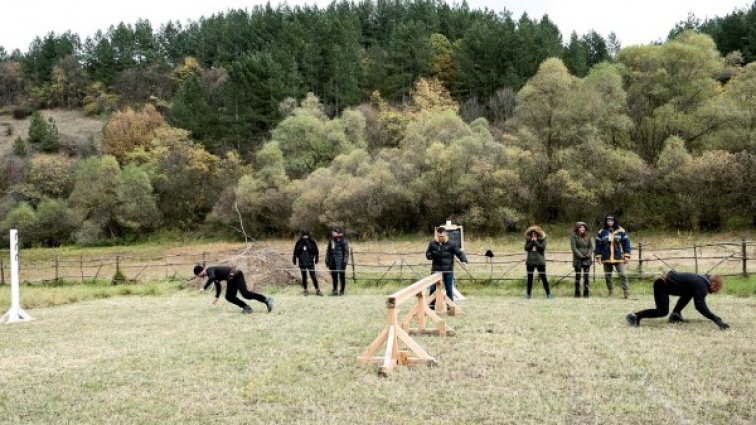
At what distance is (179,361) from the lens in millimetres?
9961

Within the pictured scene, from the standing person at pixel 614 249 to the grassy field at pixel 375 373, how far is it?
275 centimetres

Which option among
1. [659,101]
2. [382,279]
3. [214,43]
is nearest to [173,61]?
[214,43]

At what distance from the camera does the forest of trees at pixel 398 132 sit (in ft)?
138

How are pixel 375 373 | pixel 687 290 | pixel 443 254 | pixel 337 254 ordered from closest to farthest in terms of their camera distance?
pixel 375 373 < pixel 687 290 < pixel 443 254 < pixel 337 254

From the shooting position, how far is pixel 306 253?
1939 centimetres

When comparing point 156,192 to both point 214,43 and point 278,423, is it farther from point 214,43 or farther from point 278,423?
point 278,423

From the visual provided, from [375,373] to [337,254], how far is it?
10.7 m

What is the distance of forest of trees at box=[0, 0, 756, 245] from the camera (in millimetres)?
42188

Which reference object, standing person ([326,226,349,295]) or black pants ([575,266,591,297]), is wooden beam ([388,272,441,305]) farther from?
standing person ([326,226,349,295])

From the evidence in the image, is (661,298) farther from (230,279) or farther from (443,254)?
(230,279)

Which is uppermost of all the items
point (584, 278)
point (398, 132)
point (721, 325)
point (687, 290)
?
point (398, 132)

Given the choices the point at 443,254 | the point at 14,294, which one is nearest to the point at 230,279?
the point at 443,254

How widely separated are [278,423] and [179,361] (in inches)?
154

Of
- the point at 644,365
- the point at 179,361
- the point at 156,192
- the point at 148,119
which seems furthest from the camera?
the point at 148,119
